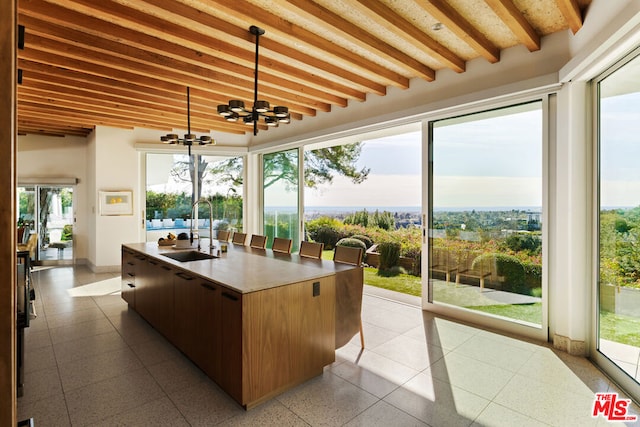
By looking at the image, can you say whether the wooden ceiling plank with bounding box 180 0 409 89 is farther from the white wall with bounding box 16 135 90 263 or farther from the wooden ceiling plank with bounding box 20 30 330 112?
the white wall with bounding box 16 135 90 263

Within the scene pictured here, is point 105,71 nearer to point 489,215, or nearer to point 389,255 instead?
point 489,215

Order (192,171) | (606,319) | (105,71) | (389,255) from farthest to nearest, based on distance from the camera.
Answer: (389,255), (192,171), (105,71), (606,319)

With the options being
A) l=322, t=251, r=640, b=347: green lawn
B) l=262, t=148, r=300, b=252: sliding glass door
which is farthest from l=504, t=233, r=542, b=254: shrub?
l=262, t=148, r=300, b=252: sliding glass door

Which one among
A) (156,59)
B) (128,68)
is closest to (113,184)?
(128,68)

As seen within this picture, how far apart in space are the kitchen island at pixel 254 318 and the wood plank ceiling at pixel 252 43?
1.95m

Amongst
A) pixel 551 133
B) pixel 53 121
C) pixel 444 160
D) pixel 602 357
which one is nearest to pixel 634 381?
pixel 602 357

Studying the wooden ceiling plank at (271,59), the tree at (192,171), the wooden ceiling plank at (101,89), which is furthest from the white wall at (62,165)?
the wooden ceiling plank at (271,59)

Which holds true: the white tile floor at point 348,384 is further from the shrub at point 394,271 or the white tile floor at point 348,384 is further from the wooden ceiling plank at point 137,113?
the shrub at point 394,271

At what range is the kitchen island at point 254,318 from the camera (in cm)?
202

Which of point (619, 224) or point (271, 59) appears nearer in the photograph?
point (619, 224)

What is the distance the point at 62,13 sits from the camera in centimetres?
263

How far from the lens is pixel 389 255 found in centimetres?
706

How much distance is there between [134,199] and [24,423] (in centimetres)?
627

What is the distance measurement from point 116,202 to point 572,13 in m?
7.05
